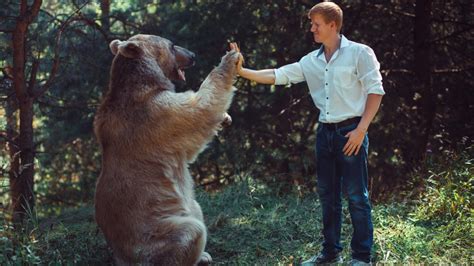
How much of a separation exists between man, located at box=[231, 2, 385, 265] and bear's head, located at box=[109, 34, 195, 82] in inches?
48.8

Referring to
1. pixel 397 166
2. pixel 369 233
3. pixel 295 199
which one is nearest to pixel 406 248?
pixel 369 233

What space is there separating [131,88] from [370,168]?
6.22 meters

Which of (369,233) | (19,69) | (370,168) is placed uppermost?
(19,69)

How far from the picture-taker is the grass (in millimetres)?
5543

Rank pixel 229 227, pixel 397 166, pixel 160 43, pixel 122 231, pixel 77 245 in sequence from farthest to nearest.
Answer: pixel 397 166
pixel 229 227
pixel 77 245
pixel 160 43
pixel 122 231

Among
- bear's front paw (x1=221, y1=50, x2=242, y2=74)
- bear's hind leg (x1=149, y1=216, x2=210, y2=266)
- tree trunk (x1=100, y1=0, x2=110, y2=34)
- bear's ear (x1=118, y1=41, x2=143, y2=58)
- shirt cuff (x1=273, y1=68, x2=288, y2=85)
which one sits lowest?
bear's hind leg (x1=149, y1=216, x2=210, y2=266)

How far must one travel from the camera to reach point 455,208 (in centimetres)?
641

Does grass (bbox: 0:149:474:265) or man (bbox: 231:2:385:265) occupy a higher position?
man (bbox: 231:2:385:265)

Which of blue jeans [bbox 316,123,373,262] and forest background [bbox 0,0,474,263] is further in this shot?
forest background [bbox 0,0,474,263]

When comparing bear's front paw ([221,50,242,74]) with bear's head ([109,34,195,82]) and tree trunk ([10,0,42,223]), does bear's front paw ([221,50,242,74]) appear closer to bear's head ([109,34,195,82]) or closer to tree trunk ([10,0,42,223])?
bear's head ([109,34,195,82])

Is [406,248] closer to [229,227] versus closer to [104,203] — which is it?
[229,227]

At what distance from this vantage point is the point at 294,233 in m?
6.29

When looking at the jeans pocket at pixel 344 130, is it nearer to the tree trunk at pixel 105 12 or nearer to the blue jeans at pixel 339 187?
the blue jeans at pixel 339 187

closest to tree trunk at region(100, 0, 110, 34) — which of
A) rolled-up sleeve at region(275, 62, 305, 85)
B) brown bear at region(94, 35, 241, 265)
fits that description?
brown bear at region(94, 35, 241, 265)
